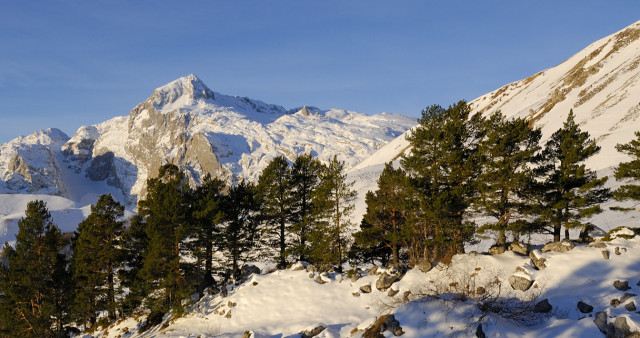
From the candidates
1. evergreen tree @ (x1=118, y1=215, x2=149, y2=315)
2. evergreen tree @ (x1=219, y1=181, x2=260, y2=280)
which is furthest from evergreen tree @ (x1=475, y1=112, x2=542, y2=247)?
evergreen tree @ (x1=118, y1=215, x2=149, y2=315)

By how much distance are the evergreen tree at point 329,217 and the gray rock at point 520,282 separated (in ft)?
35.5

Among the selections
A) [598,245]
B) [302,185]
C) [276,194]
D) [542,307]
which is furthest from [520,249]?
[276,194]

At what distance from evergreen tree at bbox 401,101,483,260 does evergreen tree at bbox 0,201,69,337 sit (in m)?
28.4

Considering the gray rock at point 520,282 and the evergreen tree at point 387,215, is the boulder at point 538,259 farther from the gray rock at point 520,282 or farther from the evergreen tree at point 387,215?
the evergreen tree at point 387,215

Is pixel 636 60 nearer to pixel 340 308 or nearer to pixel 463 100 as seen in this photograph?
pixel 463 100

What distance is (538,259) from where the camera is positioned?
21.4m

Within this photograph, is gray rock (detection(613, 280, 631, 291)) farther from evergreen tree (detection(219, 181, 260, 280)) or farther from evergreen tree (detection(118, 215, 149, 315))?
evergreen tree (detection(118, 215, 149, 315))

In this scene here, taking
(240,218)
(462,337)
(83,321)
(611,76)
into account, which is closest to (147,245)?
(240,218)

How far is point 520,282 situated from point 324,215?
524 inches

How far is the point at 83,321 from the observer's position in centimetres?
3291

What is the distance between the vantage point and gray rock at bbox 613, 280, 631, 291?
16.8 metres

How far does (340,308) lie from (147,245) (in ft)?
53.3

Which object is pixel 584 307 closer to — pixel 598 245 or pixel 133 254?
pixel 598 245

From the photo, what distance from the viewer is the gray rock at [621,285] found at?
1675 cm
